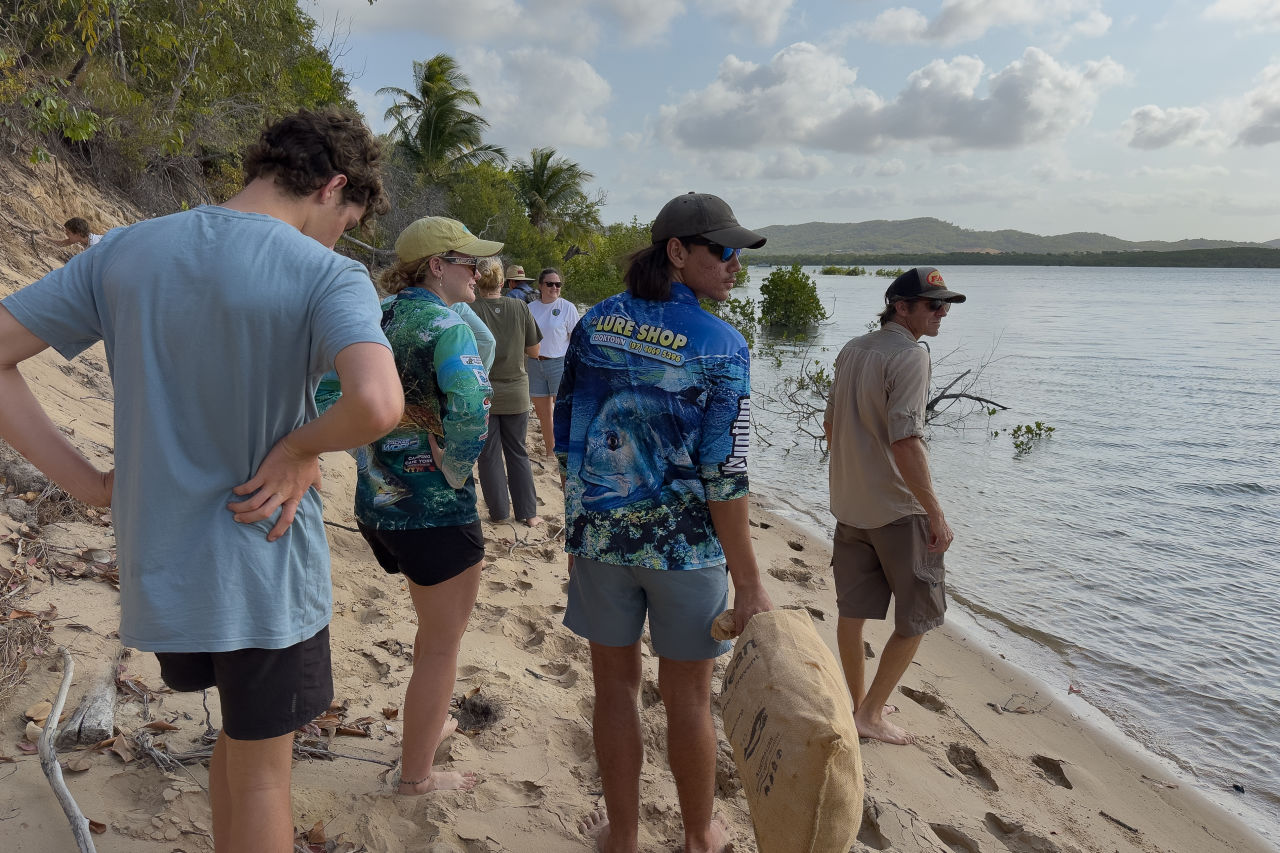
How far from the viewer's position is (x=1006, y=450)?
43.2ft

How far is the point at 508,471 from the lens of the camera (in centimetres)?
613

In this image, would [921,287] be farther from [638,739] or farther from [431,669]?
[431,669]

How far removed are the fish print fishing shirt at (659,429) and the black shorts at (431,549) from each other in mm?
379

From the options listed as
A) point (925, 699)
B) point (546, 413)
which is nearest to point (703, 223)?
point (925, 699)

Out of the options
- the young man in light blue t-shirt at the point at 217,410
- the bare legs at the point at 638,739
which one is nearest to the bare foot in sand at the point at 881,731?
the bare legs at the point at 638,739

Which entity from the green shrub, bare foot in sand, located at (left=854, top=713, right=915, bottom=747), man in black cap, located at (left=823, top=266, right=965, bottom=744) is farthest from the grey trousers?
the green shrub

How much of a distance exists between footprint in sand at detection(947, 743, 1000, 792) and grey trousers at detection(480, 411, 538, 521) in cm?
345

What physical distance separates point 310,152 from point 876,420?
8.33 ft

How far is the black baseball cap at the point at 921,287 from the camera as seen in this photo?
3490 mm

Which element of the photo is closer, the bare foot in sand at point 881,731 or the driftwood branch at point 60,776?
the driftwood branch at point 60,776

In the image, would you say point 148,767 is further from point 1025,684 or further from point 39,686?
point 1025,684

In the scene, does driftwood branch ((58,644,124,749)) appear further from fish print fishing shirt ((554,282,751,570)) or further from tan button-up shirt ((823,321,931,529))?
tan button-up shirt ((823,321,931,529))

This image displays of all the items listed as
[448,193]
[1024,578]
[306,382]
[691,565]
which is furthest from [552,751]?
[448,193]

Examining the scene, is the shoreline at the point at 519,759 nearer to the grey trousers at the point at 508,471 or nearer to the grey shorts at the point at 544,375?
the grey trousers at the point at 508,471
